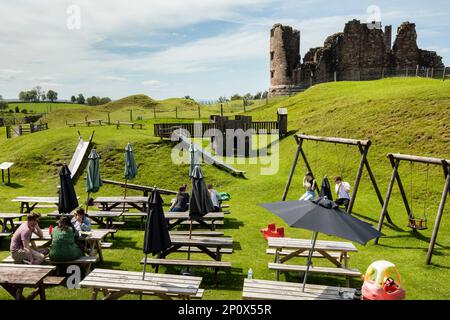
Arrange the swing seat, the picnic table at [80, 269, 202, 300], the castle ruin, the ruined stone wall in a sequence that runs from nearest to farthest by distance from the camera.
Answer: the picnic table at [80, 269, 202, 300] < the swing seat < the ruined stone wall < the castle ruin

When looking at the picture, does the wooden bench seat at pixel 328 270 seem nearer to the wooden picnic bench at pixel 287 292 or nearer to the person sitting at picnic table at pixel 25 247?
the wooden picnic bench at pixel 287 292

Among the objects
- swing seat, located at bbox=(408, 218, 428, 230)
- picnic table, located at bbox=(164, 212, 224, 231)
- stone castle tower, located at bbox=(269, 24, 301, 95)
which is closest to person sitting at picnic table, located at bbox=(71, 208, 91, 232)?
picnic table, located at bbox=(164, 212, 224, 231)

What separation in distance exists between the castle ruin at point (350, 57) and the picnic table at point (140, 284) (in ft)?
177

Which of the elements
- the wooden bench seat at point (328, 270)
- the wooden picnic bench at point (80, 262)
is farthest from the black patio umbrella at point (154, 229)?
the wooden bench seat at point (328, 270)

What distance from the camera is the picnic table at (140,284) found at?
7.81 m

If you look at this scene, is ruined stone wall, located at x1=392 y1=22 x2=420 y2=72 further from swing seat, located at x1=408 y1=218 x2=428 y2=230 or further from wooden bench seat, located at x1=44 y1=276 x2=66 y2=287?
wooden bench seat, located at x1=44 y1=276 x2=66 y2=287

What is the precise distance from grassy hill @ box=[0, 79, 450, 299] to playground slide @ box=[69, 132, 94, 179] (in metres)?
0.74

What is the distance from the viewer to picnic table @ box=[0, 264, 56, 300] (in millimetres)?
8016

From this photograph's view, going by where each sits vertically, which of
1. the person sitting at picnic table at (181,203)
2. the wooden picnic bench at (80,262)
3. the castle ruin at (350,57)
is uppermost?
the castle ruin at (350,57)

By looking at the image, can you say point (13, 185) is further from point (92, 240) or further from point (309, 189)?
point (309, 189)

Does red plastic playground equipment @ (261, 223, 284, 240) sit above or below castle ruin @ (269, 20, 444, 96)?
below

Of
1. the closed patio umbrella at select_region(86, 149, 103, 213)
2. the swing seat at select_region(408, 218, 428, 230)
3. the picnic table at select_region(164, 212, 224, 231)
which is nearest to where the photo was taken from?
the picnic table at select_region(164, 212, 224, 231)

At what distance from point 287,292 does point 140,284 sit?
304 centimetres
